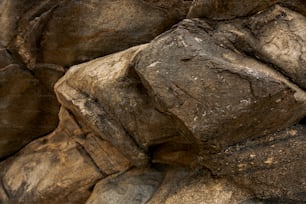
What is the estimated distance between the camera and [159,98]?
182 inches

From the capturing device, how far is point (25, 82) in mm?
Answer: 7070

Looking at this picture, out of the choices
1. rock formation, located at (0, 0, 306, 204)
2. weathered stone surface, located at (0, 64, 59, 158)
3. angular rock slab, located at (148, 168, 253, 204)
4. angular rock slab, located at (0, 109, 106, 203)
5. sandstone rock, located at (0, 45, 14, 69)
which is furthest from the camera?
weathered stone surface, located at (0, 64, 59, 158)

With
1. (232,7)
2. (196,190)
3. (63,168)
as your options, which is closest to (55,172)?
(63,168)

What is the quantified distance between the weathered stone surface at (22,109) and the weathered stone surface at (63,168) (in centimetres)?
46

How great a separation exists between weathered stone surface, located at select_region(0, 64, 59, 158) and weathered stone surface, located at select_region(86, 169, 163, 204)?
2146mm

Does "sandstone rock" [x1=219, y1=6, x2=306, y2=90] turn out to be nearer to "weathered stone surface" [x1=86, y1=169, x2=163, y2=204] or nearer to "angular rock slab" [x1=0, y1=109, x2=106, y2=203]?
"weathered stone surface" [x1=86, y1=169, x2=163, y2=204]

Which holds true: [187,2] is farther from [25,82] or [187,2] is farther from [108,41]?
[25,82]

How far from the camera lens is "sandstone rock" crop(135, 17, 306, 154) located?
441 cm

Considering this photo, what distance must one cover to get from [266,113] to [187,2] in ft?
8.13

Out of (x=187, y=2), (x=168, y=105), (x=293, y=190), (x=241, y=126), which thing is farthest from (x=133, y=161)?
(x=187, y=2)

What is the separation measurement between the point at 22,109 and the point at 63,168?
5.45ft

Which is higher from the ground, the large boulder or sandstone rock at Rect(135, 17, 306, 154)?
sandstone rock at Rect(135, 17, 306, 154)

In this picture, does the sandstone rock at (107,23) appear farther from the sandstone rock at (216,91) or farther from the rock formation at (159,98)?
the sandstone rock at (216,91)

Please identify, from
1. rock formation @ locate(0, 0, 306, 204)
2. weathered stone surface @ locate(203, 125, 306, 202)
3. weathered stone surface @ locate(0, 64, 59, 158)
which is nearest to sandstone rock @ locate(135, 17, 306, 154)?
rock formation @ locate(0, 0, 306, 204)
